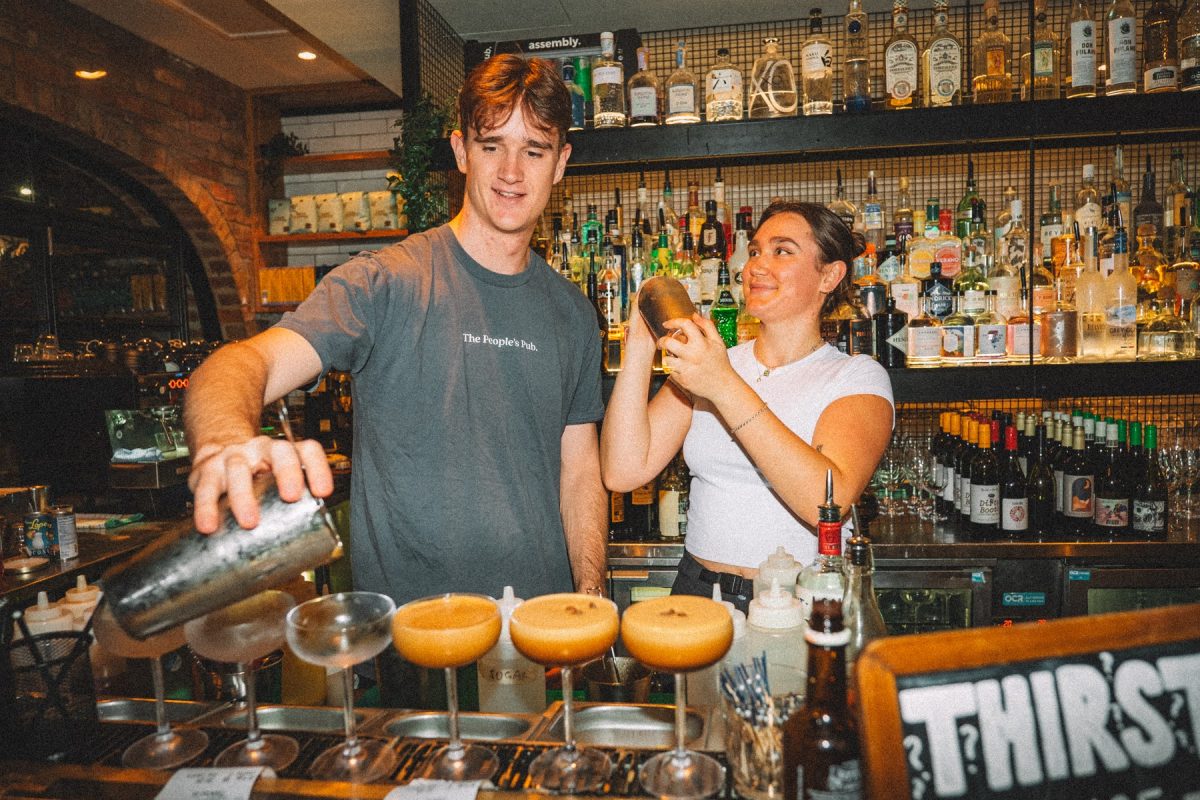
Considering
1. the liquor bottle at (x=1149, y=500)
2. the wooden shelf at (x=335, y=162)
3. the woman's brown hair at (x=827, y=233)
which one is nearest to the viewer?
the woman's brown hair at (x=827, y=233)

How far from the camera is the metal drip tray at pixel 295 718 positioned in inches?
42.7

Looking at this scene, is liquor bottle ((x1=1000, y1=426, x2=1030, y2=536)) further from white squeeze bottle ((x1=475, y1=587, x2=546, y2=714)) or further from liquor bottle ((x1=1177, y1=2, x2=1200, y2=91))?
white squeeze bottle ((x1=475, y1=587, x2=546, y2=714))

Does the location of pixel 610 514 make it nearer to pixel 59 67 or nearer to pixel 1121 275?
pixel 1121 275

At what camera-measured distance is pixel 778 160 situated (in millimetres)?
2631

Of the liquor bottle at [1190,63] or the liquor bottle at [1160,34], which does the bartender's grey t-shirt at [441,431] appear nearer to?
the liquor bottle at [1190,63]

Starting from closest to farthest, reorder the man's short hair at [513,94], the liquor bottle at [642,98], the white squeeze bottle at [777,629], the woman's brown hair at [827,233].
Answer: the white squeeze bottle at [777,629] → the man's short hair at [513,94] → the woman's brown hair at [827,233] → the liquor bottle at [642,98]

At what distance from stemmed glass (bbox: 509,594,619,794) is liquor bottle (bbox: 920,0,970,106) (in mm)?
2004

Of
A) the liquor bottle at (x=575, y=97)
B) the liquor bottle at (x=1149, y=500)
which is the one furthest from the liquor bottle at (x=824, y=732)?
the liquor bottle at (x=1149, y=500)

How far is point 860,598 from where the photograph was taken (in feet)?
3.52

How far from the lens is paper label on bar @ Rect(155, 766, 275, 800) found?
0.84 metres

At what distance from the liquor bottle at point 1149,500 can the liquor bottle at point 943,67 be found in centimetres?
128

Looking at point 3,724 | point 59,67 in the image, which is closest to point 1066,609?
point 3,724

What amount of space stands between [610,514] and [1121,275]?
186cm

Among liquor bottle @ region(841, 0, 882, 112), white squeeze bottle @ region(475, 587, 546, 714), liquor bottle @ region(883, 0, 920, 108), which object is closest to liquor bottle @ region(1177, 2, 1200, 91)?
liquor bottle @ region(883, 0, 920, 108)
